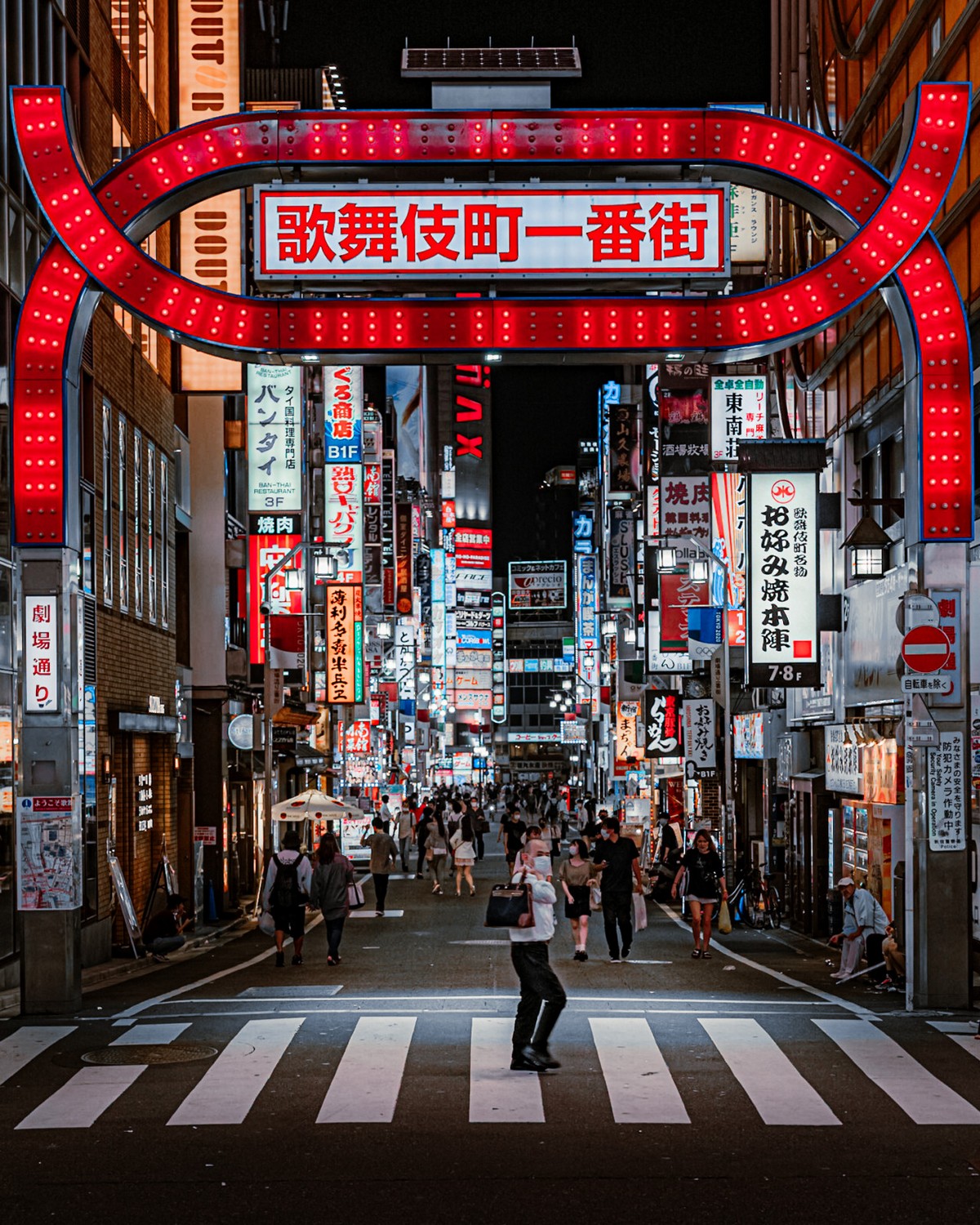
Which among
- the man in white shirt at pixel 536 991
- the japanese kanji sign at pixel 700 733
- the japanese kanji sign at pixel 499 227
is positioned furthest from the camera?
the japanese kanji sign at pixel 700 733

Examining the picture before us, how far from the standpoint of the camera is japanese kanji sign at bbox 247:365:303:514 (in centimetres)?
4069

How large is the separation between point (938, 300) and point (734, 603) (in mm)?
16612

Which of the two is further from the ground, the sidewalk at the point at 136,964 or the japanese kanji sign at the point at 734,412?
the japanese kanji sign at the point at 734,412

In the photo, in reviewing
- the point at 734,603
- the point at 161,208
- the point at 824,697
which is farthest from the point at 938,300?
the point at 734,603

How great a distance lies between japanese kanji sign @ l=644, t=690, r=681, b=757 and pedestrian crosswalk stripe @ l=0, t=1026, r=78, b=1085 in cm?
3127

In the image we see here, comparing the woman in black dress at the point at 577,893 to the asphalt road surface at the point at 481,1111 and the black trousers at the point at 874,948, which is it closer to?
the black trousers at the point at 874,948

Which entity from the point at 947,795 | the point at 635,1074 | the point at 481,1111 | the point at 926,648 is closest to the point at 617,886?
the point at 947,795

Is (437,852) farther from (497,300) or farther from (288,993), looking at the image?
(497,300)

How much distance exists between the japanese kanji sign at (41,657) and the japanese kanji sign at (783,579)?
13877mm

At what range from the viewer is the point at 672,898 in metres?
35.8

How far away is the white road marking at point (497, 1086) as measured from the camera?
1098cm

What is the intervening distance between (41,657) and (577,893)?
933 centimetres

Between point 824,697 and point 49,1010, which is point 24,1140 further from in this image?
point 824,697

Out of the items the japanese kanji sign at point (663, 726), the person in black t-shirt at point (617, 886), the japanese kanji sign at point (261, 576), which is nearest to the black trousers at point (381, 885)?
the person in black t-shirt at point (617, 886)
